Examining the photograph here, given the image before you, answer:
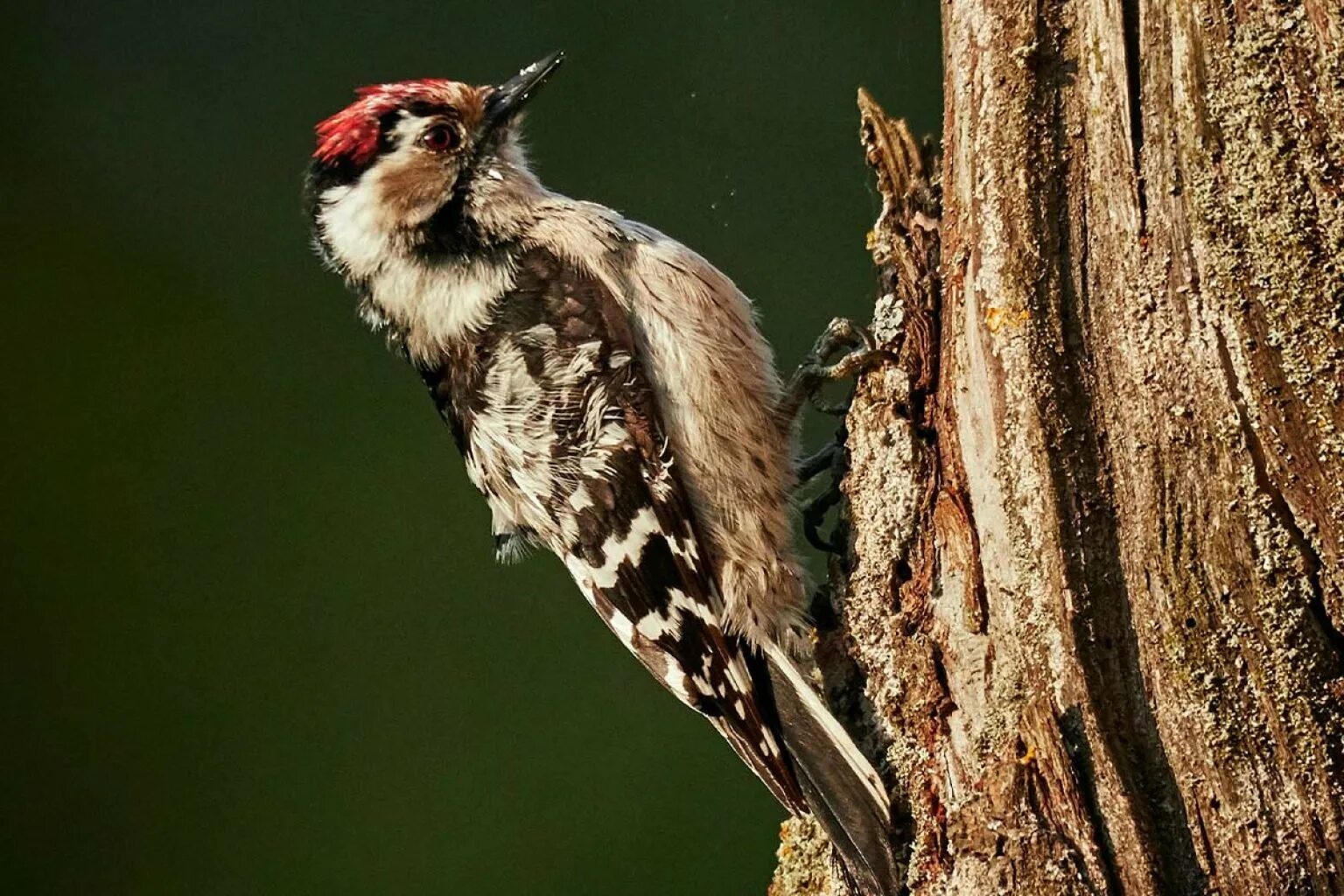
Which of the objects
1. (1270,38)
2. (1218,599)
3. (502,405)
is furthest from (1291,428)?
(502,405)

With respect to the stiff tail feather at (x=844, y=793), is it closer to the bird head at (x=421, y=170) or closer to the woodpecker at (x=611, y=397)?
the woodpecker at (x=611, y=397)

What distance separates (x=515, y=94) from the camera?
312cm

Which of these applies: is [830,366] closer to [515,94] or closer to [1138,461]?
[1138,461]

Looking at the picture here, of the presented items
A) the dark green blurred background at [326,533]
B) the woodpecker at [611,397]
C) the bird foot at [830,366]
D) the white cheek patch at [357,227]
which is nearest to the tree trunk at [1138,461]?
the bird foot at [830,366]

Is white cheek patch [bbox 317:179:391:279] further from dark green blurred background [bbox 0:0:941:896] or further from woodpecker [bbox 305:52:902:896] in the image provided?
dark green blurred background [bbox 0:0:941:896]

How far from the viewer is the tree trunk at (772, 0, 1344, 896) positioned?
1.77 m

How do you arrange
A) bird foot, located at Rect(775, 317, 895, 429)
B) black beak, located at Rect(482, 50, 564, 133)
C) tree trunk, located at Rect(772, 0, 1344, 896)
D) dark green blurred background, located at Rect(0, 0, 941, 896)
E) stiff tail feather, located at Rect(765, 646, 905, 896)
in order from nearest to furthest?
tree trunk, located at Rect(772, 0, 1344, 896) → stiff tail feather, located at Rect(765, 646, 905, 896) → bird foot, located at Rect(775, 317, 895, 429) → black beak, located at Rect(482, 50, 564, 133) → dark green blurred background, located at Rect(0, 0, 941, 896)

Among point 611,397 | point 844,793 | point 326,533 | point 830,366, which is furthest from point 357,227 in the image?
point 326,533

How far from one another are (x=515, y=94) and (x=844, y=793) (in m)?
1.65

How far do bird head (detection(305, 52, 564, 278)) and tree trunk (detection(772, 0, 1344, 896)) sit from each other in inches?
45.2

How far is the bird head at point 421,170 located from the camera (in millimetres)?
2957

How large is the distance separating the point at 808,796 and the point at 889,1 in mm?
3468

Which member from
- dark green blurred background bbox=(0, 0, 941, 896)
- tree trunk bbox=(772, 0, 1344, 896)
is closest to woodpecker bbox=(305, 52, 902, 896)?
tree trunk bbox=(772, 0, 1344, 896)

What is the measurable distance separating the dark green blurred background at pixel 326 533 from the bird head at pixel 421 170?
4.60 feet
